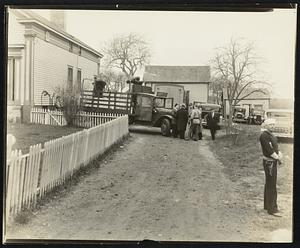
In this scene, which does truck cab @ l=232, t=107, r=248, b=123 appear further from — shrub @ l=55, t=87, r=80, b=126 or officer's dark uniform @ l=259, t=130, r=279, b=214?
shrub @ l=55, t=87, r=80, b=126

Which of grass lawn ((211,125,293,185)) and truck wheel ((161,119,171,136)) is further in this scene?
truck wheel ((161,119,171,136))

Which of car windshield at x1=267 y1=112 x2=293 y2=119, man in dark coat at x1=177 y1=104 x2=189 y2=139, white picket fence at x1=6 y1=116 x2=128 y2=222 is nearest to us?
white picket fence at x1=6 y1=116 x2=128 y2=222

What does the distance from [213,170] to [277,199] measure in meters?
0.35

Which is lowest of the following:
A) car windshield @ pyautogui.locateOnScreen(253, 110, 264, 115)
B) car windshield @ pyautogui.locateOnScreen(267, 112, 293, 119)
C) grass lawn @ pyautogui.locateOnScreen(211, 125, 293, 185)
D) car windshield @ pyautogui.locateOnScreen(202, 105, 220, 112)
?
grass lawn @ pyautogui.locateOnScreen(211, 125, 293, 185)

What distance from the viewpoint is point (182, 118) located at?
2.43 metres

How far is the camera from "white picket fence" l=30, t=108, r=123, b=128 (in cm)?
233

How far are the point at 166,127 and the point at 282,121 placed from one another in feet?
1.98

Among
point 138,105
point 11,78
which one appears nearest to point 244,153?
point 138,105

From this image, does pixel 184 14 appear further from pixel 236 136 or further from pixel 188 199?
pixel 188 199

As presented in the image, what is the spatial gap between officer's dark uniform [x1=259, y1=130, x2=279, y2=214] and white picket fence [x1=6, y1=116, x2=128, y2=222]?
Answer: 30.0 inches

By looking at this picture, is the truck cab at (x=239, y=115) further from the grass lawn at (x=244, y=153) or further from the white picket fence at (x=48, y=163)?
the white picket fence at (x=48, y=163)

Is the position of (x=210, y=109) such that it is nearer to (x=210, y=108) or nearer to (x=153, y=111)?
(x=210, y=108)

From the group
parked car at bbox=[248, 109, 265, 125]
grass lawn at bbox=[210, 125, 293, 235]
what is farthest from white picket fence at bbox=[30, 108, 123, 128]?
parked car at bbox=[248, 109, 265, 125]

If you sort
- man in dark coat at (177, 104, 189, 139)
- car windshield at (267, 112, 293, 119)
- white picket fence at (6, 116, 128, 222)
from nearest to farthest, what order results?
white picket fence at (6, 116, 128, 222) → car windshield at (267, 112, 293, 119) → man in dark coat at (177, 104, 189, 139)
